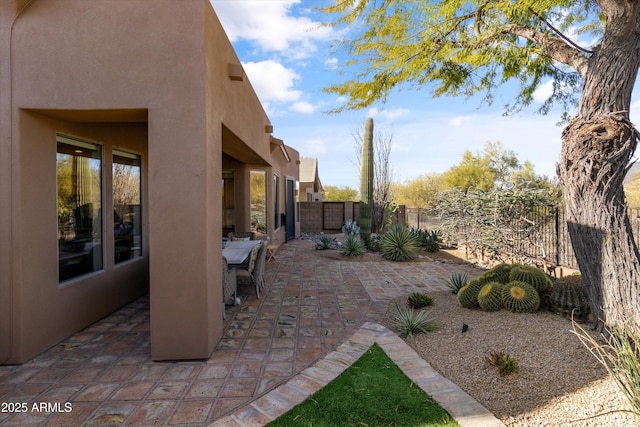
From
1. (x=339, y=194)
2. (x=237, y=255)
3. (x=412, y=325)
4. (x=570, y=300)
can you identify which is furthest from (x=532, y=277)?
(x=339, y=194)

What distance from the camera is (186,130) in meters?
3.69

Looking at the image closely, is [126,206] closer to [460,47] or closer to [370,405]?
[370,405]

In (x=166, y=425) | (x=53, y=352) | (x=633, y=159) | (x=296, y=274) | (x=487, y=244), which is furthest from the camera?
(x=487, y=244)

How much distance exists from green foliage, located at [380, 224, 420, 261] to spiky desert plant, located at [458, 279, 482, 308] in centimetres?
486

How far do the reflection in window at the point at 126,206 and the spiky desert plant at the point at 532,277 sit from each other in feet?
20.8

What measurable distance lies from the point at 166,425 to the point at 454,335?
3240 mm

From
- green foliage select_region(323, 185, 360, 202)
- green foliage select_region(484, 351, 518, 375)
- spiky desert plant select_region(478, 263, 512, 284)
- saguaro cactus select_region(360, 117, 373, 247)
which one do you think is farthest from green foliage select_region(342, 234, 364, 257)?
green foliage select_region(323, 185, 360, 202)

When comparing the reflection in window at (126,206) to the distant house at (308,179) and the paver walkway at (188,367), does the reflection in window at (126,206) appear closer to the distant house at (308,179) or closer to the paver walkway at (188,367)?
the paver walkway at (188,367)

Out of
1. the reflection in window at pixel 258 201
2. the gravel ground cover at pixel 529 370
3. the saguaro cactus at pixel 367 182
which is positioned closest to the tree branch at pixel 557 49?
the gravel ground cover at pixel 529 370

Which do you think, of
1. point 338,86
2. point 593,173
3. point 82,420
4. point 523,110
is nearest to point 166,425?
point 82,420

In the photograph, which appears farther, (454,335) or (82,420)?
(454,335)

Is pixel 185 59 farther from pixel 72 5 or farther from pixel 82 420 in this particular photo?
pixel 82 420

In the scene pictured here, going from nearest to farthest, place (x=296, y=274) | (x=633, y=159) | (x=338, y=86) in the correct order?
(x=633, y=159) < (x=338, y=86) < (x=296, y=274)

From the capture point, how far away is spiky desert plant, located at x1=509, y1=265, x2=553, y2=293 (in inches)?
179
